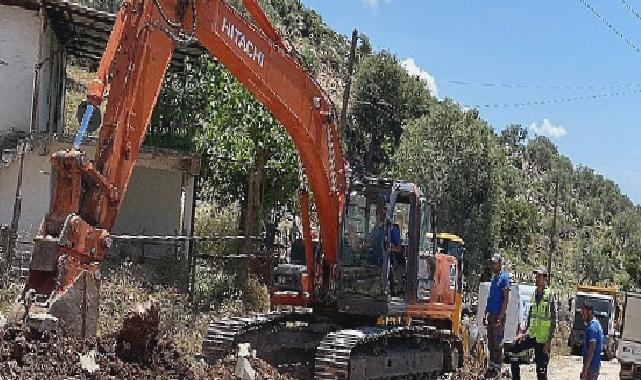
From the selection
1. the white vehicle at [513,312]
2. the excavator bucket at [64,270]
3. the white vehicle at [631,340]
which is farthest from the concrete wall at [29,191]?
the white vehicle at [631,340]

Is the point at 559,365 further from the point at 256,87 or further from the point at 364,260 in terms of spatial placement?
the point at 256,87

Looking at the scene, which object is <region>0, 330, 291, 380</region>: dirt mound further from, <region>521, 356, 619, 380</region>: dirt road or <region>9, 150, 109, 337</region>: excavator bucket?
<region>521, 356, 619, 380</region>: dirt road

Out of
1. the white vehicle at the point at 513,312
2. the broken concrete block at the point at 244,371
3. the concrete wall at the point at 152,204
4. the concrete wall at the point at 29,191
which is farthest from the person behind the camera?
the concrete wall at the point at 152,204

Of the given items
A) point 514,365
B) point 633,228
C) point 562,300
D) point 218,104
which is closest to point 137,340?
point 514,365

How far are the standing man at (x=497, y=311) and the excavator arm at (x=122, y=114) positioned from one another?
3.37 meters

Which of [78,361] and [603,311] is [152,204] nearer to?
[78,361]

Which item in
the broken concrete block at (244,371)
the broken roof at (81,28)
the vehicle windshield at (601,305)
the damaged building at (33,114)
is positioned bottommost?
the vehicle windshield at (601,305)

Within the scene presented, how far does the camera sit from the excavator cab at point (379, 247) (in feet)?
39.3

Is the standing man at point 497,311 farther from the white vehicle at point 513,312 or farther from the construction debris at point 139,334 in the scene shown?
the white vehicle at point 513,312

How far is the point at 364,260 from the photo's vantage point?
12.2 meters

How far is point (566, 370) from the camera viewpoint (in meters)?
20.0

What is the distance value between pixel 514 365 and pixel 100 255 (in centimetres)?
761

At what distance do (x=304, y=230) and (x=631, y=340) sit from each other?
8.38 m

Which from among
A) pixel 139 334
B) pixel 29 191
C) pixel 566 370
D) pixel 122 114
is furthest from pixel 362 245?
pixel 566 370
